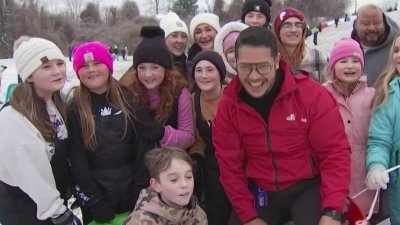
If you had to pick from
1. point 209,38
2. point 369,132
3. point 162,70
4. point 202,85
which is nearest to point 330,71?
point 369,132

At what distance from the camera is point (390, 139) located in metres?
3.34

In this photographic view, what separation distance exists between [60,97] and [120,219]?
106 centimetres

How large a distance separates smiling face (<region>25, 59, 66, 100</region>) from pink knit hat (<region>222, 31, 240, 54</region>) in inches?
63.6

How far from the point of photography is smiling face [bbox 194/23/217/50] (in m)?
5.28

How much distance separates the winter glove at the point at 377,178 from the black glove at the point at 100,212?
1899 mm

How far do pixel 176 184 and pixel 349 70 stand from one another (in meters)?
1.59

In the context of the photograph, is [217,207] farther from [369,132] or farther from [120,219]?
[369,132]

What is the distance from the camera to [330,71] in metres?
3.80

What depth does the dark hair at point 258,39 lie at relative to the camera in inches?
117

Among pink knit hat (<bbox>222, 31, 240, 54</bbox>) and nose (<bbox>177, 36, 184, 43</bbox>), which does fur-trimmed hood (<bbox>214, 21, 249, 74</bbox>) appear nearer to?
pink knit hat (<bbox>222, 31, 240, 54</bbox>)

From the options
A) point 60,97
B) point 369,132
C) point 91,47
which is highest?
point 91,47

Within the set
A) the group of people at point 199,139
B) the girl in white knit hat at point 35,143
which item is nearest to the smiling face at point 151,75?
the group of people at point 199,139

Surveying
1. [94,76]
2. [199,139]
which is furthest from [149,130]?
[94,76]

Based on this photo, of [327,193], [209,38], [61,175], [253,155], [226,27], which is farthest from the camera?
[209,38]
